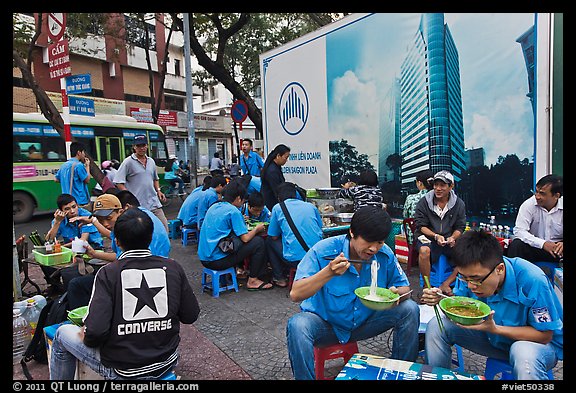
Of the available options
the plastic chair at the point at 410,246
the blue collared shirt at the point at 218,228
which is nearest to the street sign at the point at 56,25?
the blue collared shirt at the point at 218,228

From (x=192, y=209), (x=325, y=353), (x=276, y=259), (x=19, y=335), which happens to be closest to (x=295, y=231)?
(x=276, y=259)

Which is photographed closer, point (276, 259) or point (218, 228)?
point (218, 228)

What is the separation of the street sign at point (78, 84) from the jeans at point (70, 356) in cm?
547

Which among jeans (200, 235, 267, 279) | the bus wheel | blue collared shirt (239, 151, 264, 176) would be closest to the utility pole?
blue collared shirt (239, 151, 264, 176)

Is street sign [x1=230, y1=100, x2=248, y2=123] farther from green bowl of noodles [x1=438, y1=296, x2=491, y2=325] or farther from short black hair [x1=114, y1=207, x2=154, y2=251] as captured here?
green bowl of noodles [x1=438, y1=296, x2=491, y2=325]

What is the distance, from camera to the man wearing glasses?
6.42 ft

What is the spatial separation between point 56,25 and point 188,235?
13.1 ft

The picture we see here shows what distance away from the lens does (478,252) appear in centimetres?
196

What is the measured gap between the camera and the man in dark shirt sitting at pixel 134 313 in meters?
2.02

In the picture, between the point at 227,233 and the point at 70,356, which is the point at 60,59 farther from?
the point at 70,356

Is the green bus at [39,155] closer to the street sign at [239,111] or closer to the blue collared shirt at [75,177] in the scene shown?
the blue collared shirt at [75,177]

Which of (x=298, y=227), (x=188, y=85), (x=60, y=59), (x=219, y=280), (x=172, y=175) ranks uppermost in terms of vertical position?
(x=188, y=85)

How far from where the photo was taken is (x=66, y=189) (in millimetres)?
5863
